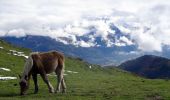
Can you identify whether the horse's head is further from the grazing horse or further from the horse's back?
the horse's back

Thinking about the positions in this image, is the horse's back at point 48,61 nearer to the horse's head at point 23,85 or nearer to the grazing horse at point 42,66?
the grazing horse at point 42,66

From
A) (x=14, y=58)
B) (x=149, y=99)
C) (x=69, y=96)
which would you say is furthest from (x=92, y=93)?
(x=14, y=58)

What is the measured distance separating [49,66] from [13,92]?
4.40 metres

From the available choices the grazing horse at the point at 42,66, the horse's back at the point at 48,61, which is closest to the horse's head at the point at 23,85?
the grazing horse at the point at 42,66

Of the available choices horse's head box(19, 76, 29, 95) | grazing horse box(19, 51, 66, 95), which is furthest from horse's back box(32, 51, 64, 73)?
horse's head box(19, 76, 29, 95)

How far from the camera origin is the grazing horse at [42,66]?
35.2 m

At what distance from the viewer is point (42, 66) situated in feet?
118

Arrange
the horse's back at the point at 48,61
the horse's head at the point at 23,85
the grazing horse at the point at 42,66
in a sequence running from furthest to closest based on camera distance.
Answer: the horse's back at the point at 48,61 < the grazing horse at the point at 42,66 < the horse's head at the point at 23,85

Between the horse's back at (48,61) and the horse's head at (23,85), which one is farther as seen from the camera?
the horse's back at (48,61)

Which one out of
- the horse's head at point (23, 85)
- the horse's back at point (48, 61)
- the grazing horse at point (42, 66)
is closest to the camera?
the horse's head at point (23, 85)

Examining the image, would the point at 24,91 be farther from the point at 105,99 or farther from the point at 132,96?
the point at 132,96

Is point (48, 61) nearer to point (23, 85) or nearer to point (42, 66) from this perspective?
point (42, 66)

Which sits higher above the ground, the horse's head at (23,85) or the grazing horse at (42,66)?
the grazing horse at (42,66)

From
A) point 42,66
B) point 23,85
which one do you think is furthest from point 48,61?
point 23,85
